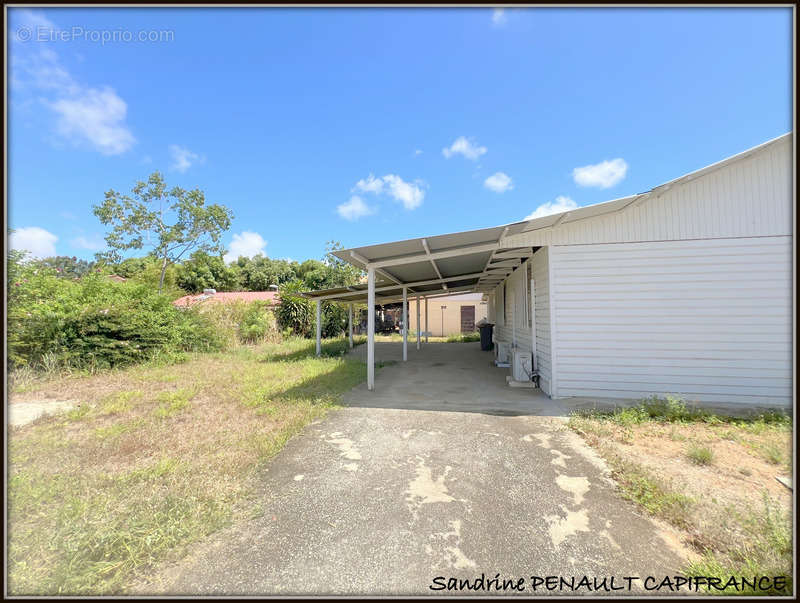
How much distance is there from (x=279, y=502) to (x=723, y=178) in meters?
7.22

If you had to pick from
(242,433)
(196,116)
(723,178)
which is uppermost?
(196,116)

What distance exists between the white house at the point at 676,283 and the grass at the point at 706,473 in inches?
23.6

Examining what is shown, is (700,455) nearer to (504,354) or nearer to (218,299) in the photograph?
(504,354)

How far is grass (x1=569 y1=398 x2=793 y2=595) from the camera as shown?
1809 mm

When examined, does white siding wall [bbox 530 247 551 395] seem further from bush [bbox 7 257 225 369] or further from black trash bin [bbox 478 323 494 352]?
bush [bbox 7 257 225 369]

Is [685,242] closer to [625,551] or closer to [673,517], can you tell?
[673,517]

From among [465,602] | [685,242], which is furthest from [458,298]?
[465,602]

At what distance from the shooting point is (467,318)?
23.1 m

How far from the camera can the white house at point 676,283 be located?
469 cm

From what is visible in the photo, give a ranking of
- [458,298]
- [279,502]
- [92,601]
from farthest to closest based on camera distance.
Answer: [458,298] → [279,502] → [92,601]

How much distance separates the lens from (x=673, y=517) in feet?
7.09

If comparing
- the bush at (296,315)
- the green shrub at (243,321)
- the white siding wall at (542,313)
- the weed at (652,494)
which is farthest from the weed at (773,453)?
the bush at (296,315)

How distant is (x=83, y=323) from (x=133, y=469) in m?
7.21

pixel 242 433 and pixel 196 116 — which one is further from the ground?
pixel 196 116
